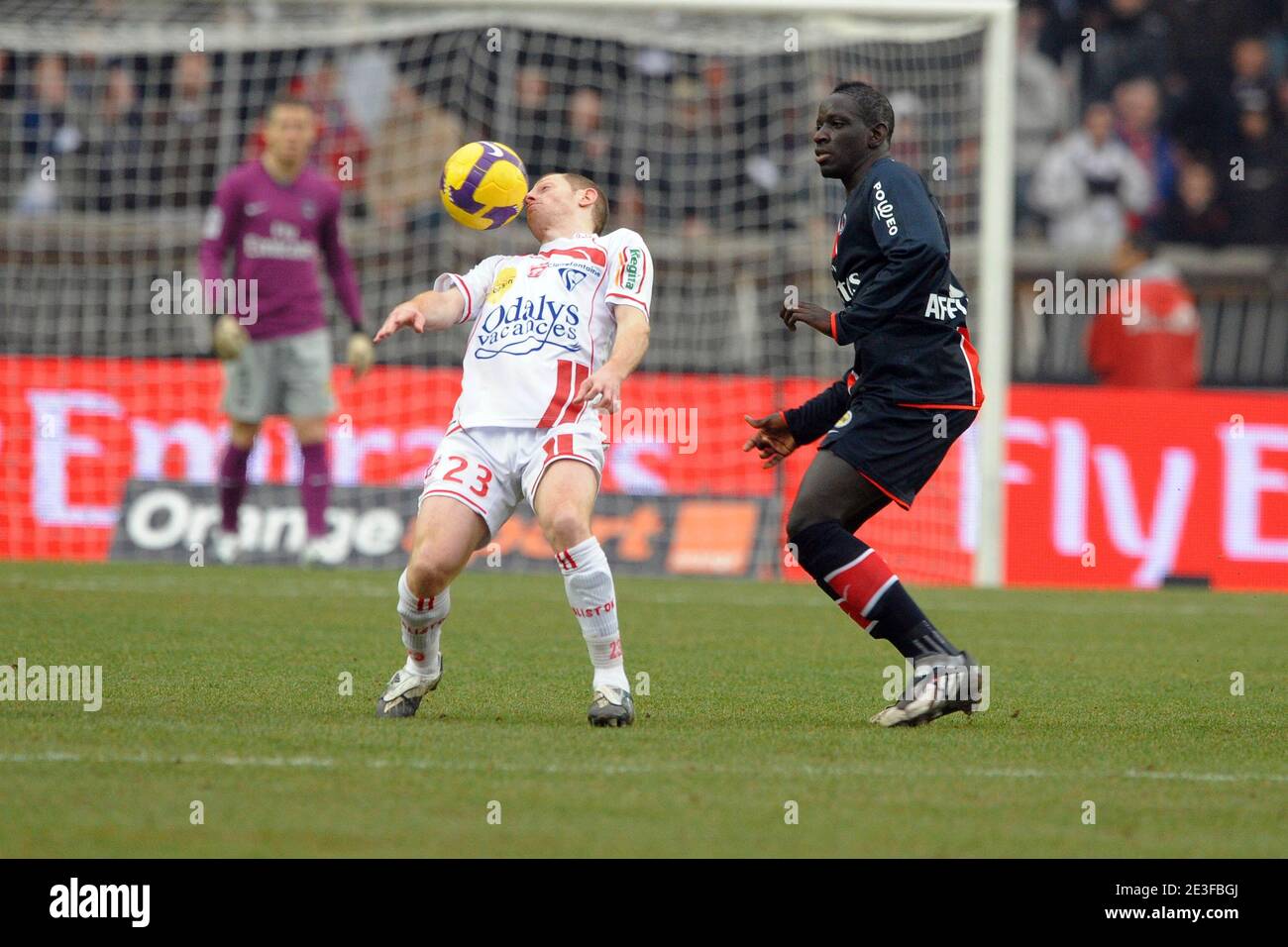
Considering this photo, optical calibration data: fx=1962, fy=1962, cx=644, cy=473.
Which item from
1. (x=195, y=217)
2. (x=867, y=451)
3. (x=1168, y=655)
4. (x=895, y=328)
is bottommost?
(x=1168, y=655)

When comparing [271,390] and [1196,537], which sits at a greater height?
[271,390]

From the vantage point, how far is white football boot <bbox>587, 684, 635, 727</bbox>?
6754mm

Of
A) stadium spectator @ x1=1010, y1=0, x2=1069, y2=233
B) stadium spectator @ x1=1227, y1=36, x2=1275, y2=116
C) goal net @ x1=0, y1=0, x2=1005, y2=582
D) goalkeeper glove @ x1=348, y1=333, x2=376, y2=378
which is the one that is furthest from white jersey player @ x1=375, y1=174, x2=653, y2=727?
stadium spectator @ x1=1227, y1=36, x2=1275, y2=116

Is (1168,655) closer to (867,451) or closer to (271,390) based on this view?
(867,451)

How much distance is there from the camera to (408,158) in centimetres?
1655

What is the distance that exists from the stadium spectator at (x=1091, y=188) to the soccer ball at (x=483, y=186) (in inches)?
491

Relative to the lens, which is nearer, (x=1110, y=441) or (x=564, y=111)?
(x=1110, y=441)

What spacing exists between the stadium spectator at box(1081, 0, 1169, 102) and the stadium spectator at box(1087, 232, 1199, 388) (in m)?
4.04

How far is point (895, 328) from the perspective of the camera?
23.3 ft

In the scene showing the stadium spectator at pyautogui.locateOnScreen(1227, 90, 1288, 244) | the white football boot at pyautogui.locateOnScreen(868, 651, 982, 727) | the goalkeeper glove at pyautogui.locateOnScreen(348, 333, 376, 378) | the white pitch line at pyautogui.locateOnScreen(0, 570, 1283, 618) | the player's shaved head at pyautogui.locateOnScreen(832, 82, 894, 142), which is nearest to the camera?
the white football boot at pyautogui.locateOnScreen(868, 651, 982, 727)

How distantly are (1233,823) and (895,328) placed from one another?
2.44 m

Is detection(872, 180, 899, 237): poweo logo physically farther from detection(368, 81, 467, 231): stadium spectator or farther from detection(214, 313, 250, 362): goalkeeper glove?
detection(368, 81, 467, 231): stadium spectator
